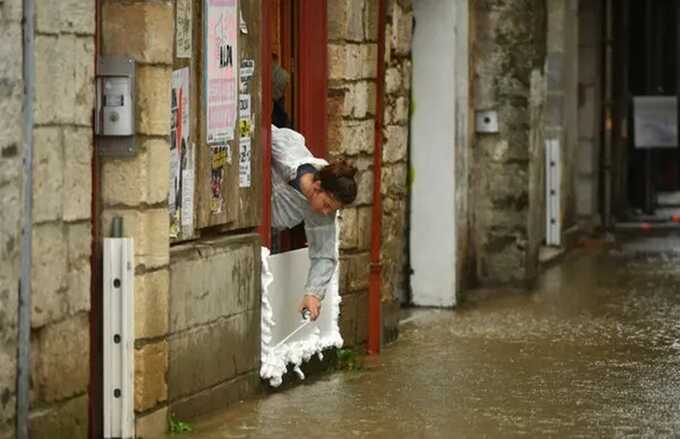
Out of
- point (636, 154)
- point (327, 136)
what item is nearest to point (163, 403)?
point (327, 136)

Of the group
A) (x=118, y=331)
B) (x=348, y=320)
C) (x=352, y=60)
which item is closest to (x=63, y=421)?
(x=118, y=331)

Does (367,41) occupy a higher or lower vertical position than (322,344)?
higher

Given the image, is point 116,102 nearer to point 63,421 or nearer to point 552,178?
point 63,421

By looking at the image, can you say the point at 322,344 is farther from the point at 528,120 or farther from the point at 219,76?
the point at 528,120

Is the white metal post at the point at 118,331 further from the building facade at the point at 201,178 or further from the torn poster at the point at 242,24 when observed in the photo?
the torn poster at the point at 242,24

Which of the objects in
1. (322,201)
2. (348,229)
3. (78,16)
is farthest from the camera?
(348,229)

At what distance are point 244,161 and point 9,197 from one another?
2.61 metres

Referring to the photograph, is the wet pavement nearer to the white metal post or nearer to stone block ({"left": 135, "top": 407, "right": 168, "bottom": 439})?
stone block ({"left": 135, "top": 407, "right": 168, "bottom": 439})

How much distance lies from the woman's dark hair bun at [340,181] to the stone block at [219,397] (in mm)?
1029

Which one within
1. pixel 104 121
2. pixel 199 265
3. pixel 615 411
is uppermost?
pixel 104 121

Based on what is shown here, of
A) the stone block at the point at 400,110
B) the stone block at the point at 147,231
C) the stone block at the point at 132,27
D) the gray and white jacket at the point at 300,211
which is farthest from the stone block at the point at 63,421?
the stone block at the point at 400,110

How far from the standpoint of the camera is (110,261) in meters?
8.33

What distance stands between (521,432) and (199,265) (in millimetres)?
1697

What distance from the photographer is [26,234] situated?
7754mm
